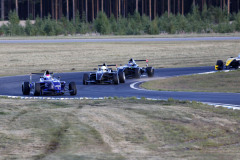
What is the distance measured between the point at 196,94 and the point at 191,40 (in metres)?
37.2

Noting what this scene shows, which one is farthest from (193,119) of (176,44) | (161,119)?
(176,44)

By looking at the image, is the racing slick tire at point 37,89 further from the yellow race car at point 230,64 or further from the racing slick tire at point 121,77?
the yellow race car at point 230,64

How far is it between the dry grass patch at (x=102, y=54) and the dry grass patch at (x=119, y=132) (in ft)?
83.9

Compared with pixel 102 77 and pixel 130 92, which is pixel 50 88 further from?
pixel 102 77

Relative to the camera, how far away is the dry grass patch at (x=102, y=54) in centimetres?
4391

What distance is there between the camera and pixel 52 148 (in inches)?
400

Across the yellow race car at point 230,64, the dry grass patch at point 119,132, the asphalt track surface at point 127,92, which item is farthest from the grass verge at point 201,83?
the dry grass patch at point 119,132

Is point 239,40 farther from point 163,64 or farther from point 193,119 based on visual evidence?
point 193,119

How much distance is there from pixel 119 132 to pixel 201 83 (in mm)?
18206

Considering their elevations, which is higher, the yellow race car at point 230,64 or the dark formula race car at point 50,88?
the yellow race car at point 230,64

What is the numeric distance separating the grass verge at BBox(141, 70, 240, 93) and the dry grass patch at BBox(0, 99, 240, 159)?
35.8 feet

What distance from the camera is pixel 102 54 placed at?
164 ft

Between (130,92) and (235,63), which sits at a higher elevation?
(235,63)

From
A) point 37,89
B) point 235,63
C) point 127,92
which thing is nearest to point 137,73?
point 127,92
